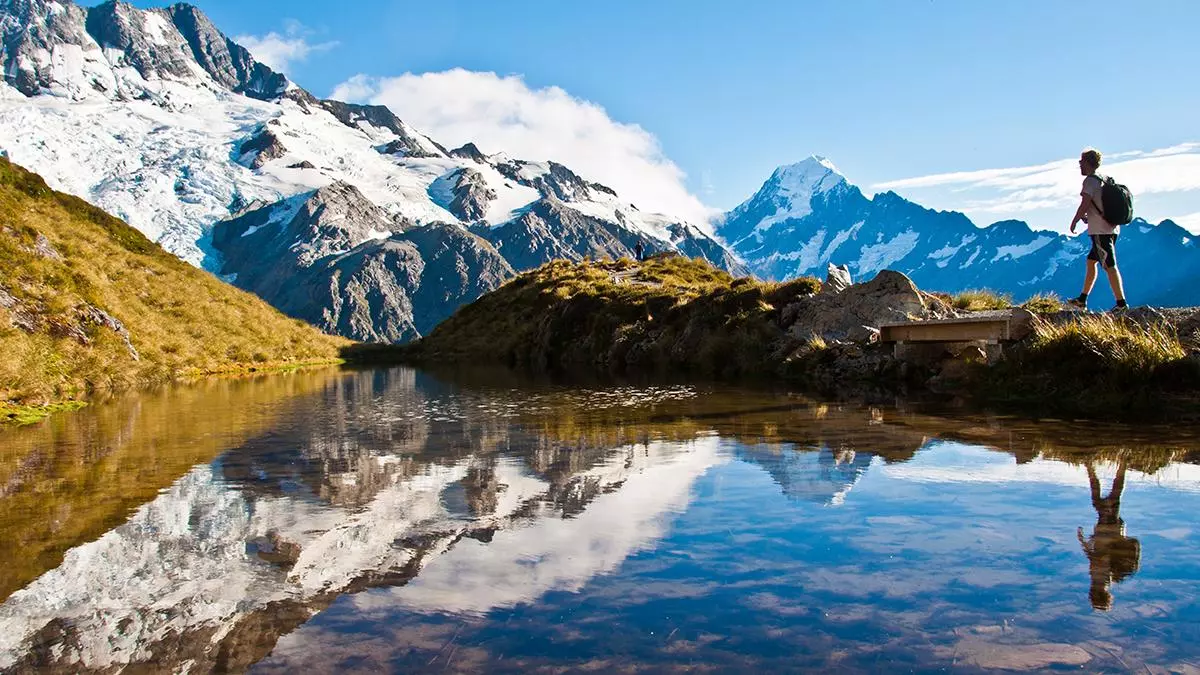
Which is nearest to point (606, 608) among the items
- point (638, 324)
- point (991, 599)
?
point (991, 599)

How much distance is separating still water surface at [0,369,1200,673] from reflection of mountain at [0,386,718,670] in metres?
0.02

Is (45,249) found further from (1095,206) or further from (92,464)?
(1095,206)

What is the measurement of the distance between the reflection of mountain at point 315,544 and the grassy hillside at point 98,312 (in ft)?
29.0

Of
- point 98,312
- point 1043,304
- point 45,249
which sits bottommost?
point 1043,304

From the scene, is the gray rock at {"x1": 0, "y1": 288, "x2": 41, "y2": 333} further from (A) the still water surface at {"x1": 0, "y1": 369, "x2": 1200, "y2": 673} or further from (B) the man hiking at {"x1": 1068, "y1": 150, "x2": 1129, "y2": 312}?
(B) the man hiking at {"x1": 1068, "y1": 150, "x2": 1129, "y2": 312}

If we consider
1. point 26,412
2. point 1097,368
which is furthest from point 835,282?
point 26,412

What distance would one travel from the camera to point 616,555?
15.8 feet

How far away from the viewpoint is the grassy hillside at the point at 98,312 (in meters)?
17.6

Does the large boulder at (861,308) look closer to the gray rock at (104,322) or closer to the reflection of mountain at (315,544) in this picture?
the reflection of mountain at (315,544)

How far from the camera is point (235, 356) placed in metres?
33.7

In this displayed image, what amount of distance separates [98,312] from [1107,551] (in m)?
25.4

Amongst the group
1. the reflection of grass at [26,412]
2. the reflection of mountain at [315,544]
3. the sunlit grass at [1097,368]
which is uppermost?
the sunlit grass at [1097,368]

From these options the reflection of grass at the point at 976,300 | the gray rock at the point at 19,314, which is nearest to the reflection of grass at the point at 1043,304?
the reflection of grass at the point at 976,300

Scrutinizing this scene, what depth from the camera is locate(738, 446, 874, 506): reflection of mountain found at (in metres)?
6.34
